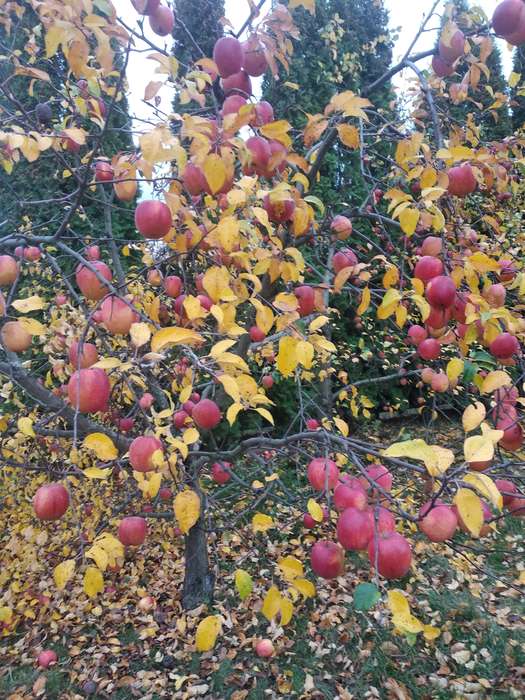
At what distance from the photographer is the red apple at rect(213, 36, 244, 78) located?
4.17 ft

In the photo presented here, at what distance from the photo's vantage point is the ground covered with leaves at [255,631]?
6.87 ft

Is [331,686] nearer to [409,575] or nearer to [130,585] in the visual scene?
[409,575]

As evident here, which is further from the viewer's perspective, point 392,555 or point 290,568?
point 290,568

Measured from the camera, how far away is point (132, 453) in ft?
3.76

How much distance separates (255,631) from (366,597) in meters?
2.11

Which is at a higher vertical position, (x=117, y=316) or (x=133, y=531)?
(x=117, y=316)

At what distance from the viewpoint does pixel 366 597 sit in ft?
2.37

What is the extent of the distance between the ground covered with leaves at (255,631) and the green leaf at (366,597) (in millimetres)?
975

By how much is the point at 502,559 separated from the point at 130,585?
2354mm

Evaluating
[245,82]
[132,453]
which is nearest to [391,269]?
[245,82]

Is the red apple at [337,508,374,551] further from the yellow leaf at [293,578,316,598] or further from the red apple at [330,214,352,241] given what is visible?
the red apple at [330,214,352,241]

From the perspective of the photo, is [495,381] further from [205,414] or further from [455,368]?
[205,414]

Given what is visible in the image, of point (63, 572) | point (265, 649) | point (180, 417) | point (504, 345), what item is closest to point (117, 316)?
point (63, 572)

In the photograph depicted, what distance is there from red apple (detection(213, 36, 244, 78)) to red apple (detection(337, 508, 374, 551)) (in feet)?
3.93
